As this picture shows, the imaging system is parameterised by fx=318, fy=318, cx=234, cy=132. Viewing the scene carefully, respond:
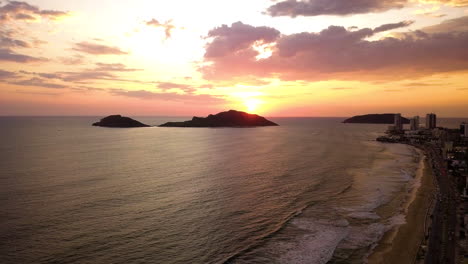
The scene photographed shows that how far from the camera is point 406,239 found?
3381 centimetres

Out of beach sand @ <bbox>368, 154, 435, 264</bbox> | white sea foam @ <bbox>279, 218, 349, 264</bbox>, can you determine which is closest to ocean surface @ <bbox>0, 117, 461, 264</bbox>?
white sea foam @ <bbox>279, 218, 349, 264</bbox>

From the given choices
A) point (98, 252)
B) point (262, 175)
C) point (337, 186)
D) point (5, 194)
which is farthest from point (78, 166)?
point (337, 186)

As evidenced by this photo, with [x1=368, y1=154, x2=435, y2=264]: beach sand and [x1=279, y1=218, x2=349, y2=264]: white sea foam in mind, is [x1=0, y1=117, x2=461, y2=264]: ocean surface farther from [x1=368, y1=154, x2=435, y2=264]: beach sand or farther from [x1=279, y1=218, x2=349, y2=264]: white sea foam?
[x1=368, y1=154, x2=435, y2=264]: beach sand

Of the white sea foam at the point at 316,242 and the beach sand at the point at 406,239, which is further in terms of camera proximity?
the beach sand at the point at 406,239

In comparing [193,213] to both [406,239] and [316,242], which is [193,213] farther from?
[406,239]

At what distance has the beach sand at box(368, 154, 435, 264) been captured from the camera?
29.9m

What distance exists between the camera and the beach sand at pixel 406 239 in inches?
1179

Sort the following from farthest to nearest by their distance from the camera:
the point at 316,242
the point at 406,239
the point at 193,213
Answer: the point at 193,213 → the point at 406,239 → the point at 316,242

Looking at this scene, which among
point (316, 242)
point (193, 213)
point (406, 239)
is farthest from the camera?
point (193, 213)

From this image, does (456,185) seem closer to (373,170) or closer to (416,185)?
(416,185)

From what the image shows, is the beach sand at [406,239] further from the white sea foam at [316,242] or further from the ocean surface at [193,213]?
the white sea foam at [316,242]

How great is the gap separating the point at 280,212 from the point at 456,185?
3919 centimetres

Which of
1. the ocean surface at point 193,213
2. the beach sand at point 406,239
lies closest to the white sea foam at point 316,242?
the ocean surface at point 193,213

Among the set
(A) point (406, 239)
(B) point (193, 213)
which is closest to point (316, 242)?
(A) point (406, 239)
